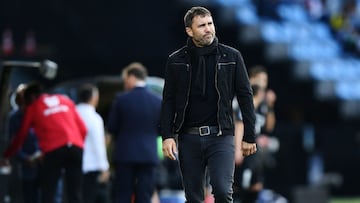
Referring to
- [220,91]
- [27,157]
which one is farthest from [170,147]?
[27,157]

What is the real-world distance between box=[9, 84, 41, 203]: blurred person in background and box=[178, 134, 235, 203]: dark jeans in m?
5.02

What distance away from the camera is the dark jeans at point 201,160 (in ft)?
35.6

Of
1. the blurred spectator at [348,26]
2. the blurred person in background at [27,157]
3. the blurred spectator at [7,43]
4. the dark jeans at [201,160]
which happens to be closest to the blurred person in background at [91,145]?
the blurred person in background at [27,157]

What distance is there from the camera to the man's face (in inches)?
425

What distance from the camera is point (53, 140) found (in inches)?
580

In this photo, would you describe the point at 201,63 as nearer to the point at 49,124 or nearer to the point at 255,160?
the point at 49,124

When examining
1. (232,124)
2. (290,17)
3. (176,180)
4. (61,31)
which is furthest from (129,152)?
(290,17)

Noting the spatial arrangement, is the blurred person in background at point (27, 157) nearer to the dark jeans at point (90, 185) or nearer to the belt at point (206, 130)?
the dark jeans at point (90, 185)

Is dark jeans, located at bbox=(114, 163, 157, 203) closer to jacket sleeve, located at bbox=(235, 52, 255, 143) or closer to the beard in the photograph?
jacket sleeve, located at bbox=(235, 52, 255, 143)

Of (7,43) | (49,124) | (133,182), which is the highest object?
(7,43)

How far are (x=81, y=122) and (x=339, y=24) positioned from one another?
48.2 feet

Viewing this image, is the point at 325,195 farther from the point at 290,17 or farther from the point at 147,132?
the point at 290,17

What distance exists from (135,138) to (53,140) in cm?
98

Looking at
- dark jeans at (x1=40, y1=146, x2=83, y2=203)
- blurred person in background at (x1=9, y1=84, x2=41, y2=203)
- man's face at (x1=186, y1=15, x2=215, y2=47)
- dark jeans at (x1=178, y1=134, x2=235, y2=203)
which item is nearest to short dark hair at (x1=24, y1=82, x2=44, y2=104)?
blurred person in background at (x1=9, y1=84, x2=41, y2=203)
